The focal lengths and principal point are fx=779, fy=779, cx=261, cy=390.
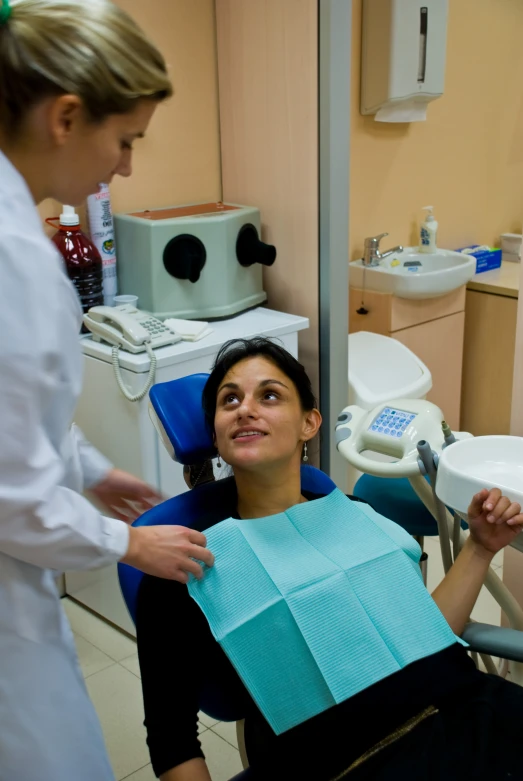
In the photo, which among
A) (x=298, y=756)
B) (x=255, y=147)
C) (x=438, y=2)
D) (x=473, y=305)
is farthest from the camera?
(x=473, y=305)

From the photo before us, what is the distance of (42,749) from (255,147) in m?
1.95

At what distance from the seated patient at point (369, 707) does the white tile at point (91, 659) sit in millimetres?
1108

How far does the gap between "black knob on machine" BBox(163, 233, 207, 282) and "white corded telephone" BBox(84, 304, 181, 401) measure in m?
0.17

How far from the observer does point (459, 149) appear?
147 inches

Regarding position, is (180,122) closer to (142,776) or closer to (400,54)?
(400,54)

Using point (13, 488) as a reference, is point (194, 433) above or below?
below

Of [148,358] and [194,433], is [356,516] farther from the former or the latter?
[148,358]

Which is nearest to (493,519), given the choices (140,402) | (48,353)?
(48,353)

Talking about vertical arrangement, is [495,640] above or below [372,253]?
below

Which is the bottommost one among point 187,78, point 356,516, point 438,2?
point 356,516

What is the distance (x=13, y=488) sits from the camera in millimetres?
949

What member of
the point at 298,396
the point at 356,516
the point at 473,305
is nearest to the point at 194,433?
the point at 298,396

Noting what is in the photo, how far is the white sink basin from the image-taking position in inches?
121

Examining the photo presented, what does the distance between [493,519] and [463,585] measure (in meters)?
0.17
